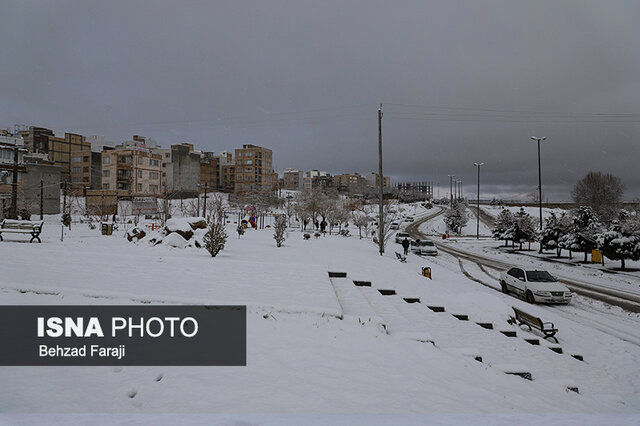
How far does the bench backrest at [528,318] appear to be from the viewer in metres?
10.3

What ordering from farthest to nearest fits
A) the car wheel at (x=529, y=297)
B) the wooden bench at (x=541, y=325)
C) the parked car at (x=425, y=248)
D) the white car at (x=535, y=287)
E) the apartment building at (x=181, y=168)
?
the apartment building at (x=181, y=168) → the parked car at (x=425, y=248) → the car wheel at (x=529, y=297) → the white car at (x=535, y=287) → the wooden bench at (x=541, y=325)

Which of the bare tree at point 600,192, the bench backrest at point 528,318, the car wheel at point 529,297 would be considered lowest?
the car wheel at point 529,297

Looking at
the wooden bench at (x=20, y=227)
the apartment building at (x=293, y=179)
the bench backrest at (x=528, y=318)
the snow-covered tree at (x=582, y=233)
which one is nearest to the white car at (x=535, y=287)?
the bench backrest at (x=528, y=318)

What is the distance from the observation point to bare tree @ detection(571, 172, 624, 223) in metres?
52.6

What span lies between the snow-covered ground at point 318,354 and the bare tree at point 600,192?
167 feet

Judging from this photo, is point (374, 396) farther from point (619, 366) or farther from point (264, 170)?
point (264, 170)

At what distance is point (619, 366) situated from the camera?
896cm

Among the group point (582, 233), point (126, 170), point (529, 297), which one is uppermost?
point (126, 170)

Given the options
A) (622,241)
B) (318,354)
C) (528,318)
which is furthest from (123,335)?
(622,241)

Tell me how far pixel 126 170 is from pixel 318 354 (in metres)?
70.3

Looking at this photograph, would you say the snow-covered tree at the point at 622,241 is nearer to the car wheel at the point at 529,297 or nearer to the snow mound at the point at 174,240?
the car wheel at the point at 529,297

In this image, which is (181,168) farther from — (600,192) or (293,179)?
(293,179)

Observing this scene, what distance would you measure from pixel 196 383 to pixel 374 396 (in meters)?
2.50

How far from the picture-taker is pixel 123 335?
6.12 meters
